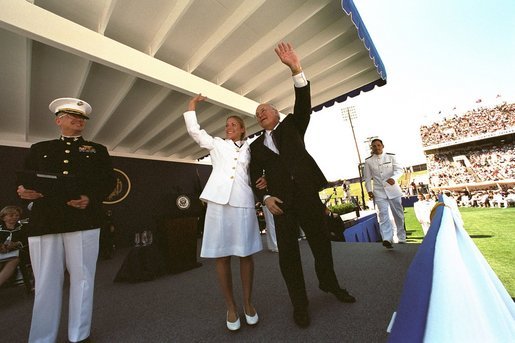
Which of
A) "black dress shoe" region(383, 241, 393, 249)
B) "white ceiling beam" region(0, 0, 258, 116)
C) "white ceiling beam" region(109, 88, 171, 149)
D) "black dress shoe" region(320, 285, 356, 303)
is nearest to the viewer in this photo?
A: "black dress shoe" region(320, 285, 356, 303)

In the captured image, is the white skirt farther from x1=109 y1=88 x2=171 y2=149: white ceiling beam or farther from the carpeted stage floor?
x1=109 y1=88 x2=171 y2=149: white ceiling beam

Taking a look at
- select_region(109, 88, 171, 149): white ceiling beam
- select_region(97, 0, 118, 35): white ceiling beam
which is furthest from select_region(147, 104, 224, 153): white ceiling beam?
select_region(97, 0, 118, 35): white ceiling beam

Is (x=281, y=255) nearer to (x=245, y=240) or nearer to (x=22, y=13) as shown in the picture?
(x=245, y=240)

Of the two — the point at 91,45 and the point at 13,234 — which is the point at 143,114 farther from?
the point at 13,234

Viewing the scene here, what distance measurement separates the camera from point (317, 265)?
1989 millimetres

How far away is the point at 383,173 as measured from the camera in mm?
4156

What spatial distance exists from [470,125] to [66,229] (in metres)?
42.1

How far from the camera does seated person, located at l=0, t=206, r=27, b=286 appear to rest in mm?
3471

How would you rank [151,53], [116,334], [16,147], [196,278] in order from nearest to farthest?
1. [116,334]
2. [196,278]
3. [151,53]
4. [16,147]

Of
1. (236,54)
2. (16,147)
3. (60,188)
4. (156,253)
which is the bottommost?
(156,253)

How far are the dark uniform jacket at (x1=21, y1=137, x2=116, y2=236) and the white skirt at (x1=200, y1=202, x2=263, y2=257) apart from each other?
3.44 ft

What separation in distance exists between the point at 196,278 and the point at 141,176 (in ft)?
21.6

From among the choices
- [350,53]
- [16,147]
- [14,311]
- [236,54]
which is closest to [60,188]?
[14,311]

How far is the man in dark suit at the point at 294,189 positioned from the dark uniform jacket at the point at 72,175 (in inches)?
56.1
